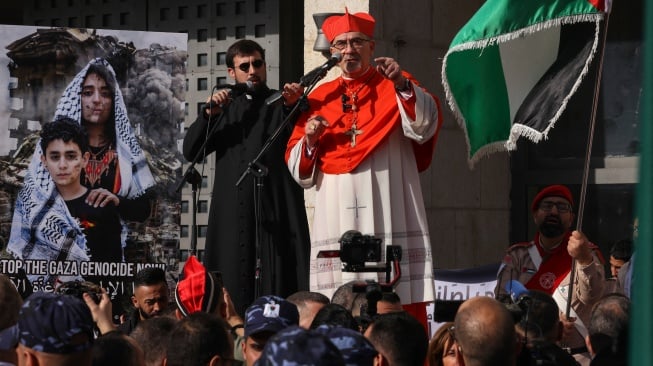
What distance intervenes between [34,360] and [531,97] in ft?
14.2

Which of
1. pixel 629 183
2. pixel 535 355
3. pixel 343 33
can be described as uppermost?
pixel 343 33

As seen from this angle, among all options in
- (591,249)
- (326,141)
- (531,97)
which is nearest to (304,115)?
(326,141)

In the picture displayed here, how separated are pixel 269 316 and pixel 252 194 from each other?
342cm

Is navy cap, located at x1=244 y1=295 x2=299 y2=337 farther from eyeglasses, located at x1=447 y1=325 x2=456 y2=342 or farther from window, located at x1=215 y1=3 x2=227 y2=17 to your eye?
window, located at x1=215 y1=3 x2=227 y2=17

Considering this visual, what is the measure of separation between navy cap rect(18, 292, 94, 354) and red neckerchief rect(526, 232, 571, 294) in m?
4.46

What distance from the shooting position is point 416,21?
34.5 ft

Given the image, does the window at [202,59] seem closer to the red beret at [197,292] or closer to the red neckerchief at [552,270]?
the red neckerchief at [552,270]

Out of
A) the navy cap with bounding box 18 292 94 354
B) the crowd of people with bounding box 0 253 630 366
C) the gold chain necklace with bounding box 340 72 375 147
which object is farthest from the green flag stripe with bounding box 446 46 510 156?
the navy cap with bounding box 18 292 94 354

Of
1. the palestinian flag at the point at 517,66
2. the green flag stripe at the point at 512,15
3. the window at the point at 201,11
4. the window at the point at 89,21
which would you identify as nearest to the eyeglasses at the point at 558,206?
the palestinian flag at the point at 517,66

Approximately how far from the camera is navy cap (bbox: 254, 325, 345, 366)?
3.30 metres

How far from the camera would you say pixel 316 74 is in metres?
8.02

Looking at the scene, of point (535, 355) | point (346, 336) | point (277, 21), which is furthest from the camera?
point (277, 21)

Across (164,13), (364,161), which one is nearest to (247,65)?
(364,161)

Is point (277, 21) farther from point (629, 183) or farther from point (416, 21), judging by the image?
point (629, 183)
